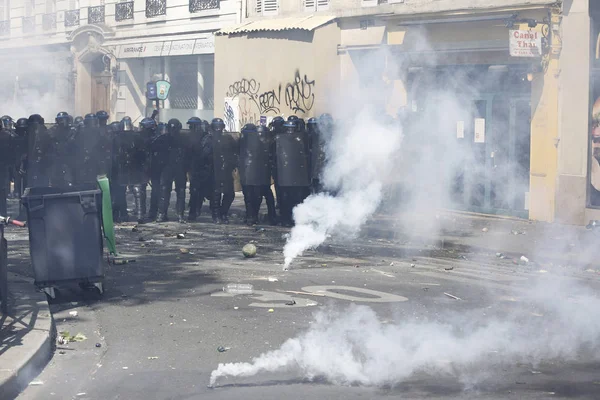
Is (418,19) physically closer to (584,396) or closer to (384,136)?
(384,136)

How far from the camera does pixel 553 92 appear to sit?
15625mm

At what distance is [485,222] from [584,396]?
1018 cm

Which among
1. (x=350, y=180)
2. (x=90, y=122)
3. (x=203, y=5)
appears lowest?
(x=350, y=180)

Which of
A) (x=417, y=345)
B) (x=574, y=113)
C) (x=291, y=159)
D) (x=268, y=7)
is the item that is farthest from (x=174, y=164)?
(x=268, y=7)

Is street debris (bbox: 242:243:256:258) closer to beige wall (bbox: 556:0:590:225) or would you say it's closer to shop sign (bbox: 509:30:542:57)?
shop sign (bbox: 509:30:542:57)

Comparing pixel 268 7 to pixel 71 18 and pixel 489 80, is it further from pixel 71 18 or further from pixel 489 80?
pixel 71 18

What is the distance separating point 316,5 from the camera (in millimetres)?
21406

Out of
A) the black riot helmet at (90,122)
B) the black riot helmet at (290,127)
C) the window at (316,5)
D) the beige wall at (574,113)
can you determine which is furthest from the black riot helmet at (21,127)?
the beige wall at (574,113)

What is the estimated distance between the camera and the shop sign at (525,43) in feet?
48.6

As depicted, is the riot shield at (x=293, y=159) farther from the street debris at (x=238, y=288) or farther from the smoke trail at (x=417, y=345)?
the smoke trail at (x=417, y=345)

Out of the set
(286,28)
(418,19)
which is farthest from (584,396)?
(286,28)

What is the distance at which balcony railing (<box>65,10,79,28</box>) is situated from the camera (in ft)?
105

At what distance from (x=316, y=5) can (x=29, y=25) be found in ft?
53.8

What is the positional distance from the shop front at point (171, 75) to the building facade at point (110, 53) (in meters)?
0.03
